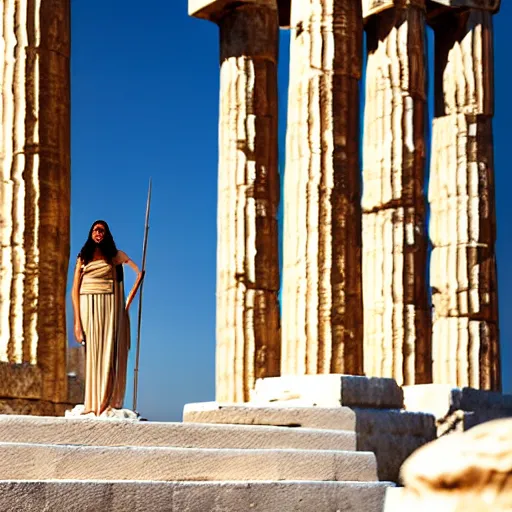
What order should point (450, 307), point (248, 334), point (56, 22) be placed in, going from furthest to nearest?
1. point (450, 307)
2. point (248, 334)
3. point (56, 22)

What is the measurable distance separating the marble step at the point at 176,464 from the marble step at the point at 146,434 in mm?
371

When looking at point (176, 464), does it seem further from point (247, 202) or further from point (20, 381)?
point (247, 202)

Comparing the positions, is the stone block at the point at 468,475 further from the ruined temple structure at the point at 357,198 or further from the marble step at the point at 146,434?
the ruined temple structure at the point at 357,198

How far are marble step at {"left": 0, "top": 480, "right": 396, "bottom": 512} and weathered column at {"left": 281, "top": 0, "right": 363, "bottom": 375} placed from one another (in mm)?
8179

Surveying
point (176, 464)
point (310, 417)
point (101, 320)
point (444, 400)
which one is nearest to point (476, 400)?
point (444, 400)

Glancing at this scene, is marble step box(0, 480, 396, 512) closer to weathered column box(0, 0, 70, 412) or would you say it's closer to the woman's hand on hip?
the woman's hand on hip

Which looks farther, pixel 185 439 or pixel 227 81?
pixel 227 81

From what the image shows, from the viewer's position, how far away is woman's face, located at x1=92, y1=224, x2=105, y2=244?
11.2 m

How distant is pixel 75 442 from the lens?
905 centimetres

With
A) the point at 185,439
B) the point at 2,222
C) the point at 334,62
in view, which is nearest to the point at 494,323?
the point at 334,62

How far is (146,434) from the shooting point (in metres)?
9.29

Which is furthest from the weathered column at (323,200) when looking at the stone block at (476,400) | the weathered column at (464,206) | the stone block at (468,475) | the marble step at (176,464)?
the stone block at (468,475)

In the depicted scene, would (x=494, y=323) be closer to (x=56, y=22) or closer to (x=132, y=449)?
(x=56, y=22)

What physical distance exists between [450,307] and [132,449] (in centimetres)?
1291
